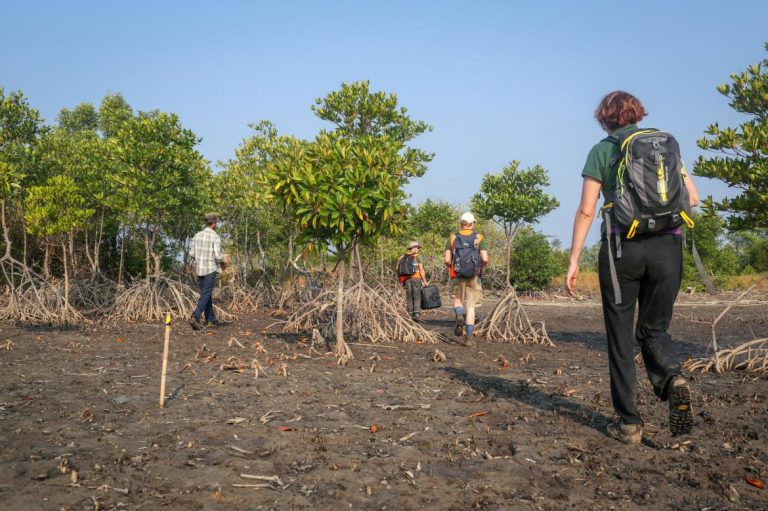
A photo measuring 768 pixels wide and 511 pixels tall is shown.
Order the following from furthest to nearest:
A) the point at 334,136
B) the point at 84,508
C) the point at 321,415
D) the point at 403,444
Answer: the point at 334,136 < the point at 321,415 < the point at 403,444 < the point at 84,508

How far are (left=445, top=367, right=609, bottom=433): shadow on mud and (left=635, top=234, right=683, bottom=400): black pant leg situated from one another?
2.16 ft

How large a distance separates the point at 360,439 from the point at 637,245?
2.24 meters

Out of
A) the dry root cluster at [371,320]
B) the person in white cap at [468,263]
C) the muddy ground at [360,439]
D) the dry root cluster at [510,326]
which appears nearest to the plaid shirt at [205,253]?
the dry root cluster at [371,320]

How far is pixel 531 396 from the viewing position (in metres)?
5.45

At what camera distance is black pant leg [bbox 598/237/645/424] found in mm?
3939

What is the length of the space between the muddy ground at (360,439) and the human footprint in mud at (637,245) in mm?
404

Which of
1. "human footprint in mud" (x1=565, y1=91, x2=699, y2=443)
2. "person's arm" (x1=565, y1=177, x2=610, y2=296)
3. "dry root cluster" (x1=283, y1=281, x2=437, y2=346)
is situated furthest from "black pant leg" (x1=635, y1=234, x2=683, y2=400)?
"dry root cluster" (x1=283, y1=281, x2=437, y2=346)

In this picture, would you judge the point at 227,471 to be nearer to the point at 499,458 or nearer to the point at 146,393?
the point at 499,458

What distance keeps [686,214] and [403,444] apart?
2.35m

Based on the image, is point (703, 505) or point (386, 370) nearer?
point (703, 505)

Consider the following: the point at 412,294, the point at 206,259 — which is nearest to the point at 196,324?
the point at 206,259

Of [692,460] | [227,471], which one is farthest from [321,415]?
[692,460]

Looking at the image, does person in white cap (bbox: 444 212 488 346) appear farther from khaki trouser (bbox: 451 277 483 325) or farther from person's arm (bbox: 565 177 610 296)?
person's arm (bbox: 565 177 610 296)

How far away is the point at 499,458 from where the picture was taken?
375cm
